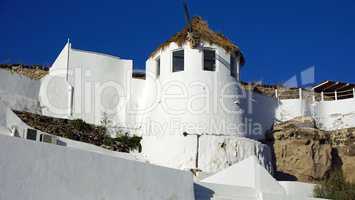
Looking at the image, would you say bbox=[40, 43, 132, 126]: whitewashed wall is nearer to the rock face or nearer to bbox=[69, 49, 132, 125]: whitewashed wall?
bbox=[69, 49, 132, 125]: whitewashed wall

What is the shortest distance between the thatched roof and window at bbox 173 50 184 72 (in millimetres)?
421

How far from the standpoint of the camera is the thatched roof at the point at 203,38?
21.1 m

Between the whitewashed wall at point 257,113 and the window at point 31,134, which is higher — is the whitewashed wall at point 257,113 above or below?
above

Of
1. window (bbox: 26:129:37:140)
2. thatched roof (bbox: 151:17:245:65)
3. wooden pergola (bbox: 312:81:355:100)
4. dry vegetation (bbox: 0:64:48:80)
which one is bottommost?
window (bbox: 26:129:37:140)

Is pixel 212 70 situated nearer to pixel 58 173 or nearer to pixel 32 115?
pixel 32 115

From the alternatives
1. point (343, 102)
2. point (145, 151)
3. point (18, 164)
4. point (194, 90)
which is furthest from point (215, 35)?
point (18, 164)

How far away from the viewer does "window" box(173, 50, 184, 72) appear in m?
21.0

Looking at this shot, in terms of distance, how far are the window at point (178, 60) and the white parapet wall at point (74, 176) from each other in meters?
9.75

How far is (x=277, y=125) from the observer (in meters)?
23.4

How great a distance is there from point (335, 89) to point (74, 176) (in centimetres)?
2167

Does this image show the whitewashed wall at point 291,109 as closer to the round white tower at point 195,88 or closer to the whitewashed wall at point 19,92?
the round white tower at point 195,88

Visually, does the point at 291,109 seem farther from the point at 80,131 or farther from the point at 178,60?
the point at 80,131

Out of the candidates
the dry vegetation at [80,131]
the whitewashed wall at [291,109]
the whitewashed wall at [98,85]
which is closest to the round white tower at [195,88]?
the dry vegetation at [80,131]

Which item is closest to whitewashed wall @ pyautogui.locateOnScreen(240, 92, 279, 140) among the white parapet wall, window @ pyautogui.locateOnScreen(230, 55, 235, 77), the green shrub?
window @ pyautogui.locateOnScreen(230, 55, 235, 77)
